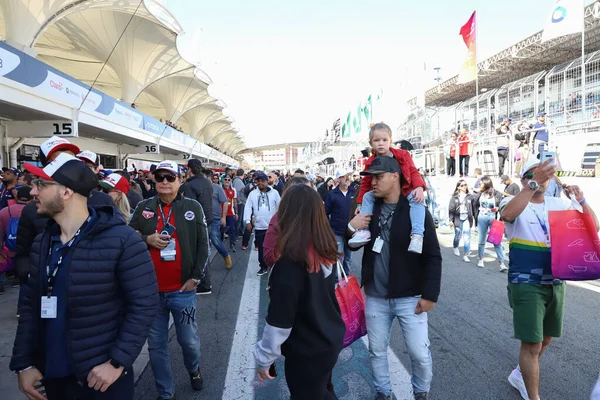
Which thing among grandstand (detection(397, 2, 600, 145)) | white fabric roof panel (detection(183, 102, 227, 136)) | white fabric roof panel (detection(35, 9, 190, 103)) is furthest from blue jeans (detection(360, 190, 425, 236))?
white fabric roof panel (detection(183, 102, 227, 136))

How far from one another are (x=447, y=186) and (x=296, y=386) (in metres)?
14.3

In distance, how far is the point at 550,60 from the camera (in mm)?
22797

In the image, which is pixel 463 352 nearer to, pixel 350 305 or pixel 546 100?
pixel 350 305

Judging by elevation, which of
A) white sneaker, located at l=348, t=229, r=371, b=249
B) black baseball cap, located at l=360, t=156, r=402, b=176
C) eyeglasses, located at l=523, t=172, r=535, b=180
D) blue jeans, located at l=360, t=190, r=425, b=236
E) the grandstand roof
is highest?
the grandstand roof

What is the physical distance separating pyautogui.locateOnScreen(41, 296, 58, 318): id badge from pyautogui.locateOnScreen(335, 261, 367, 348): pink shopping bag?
1.54 m

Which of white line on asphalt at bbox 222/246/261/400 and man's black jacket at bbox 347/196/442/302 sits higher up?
man's black jacket at bbox 347/196/442/302

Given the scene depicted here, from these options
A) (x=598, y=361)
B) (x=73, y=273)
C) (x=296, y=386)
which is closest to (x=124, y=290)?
(x=73, y=273)

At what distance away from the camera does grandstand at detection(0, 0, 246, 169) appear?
9.89m

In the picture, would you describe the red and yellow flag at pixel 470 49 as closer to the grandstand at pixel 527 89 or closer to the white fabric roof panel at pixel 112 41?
the grandstand at pixel 527 89

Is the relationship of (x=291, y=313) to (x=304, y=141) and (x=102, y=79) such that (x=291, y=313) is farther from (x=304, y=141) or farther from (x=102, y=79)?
(x=304, y=141)

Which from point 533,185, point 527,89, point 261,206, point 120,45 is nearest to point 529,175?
point 533,185

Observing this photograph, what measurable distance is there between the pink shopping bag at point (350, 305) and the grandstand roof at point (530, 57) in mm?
21015

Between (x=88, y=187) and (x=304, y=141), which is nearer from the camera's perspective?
(x=88, y=187)

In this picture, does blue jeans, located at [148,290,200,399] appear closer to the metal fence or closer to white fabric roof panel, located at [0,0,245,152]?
white fabric roof panel, located at [0,0,245,152]
